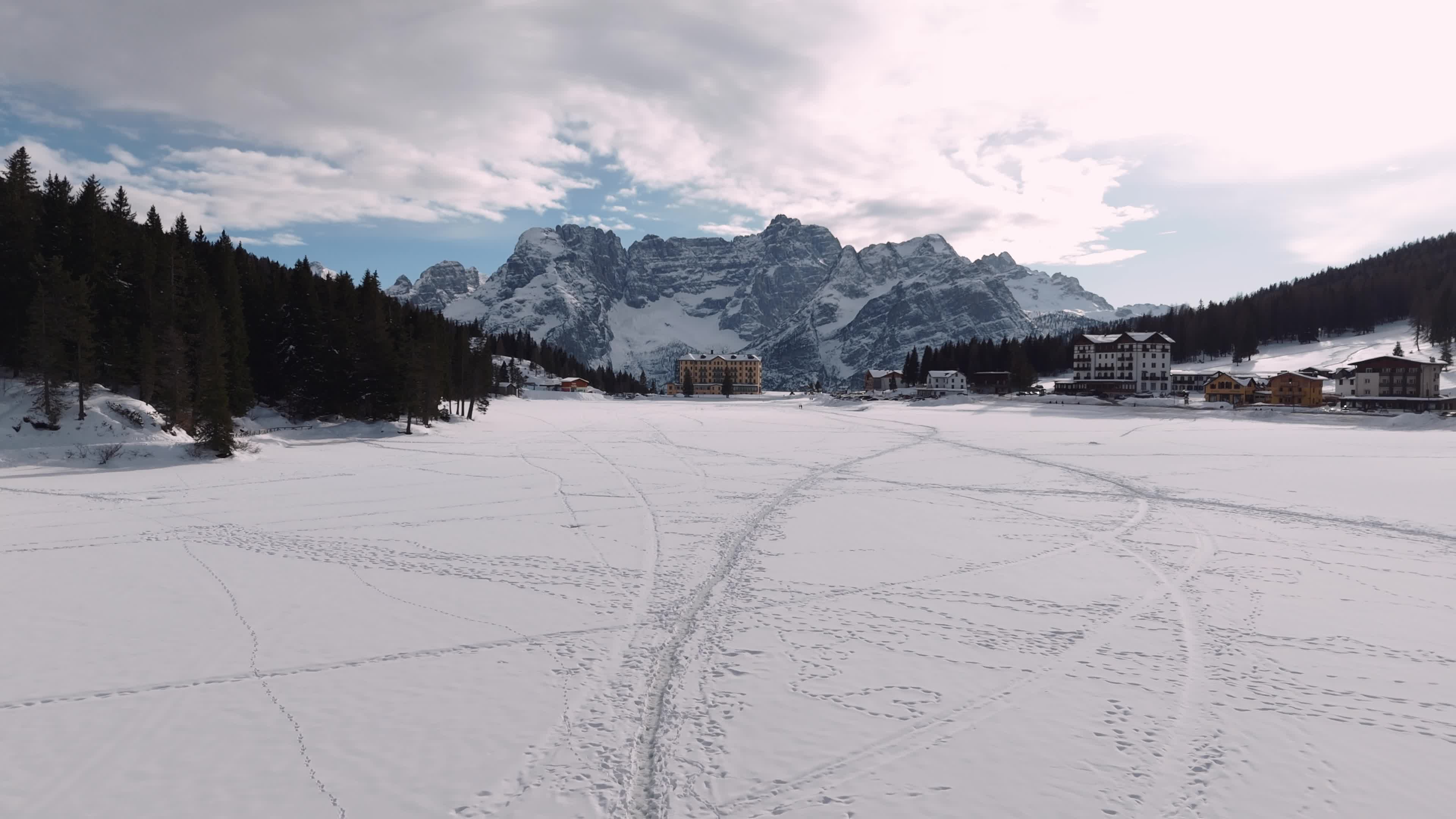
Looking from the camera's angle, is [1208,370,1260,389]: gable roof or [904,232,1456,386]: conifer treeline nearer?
[1208,370,1260,389]: gable roof

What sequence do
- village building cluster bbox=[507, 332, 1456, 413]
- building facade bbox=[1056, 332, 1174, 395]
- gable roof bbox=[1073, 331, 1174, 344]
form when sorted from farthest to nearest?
gable roof bbox=[1073, 331, 1174, 344]
building facade bbox=[1056, 332, 1174, 395]
village building cluster bbox=[507, 332, 1456, 413]

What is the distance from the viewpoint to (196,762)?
28.3 ft

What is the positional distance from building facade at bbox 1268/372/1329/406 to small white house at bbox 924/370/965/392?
61636 millimetres

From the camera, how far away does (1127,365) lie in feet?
422

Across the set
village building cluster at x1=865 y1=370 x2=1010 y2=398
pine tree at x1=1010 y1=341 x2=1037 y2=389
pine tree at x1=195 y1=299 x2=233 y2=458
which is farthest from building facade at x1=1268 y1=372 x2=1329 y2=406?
pine tree at x1=195 y1=299 x2=233 y2=458

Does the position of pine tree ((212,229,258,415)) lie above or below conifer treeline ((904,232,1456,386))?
below

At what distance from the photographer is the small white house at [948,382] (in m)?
153

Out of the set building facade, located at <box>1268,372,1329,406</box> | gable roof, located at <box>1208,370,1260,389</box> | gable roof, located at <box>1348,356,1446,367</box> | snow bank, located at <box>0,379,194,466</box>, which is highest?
gable roof, located at <box>1348,356,1446,367</box>

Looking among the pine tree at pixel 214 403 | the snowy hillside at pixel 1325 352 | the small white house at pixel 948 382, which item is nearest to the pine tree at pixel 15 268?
the pine tree at pixel 214 403

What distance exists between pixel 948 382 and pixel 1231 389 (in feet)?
187

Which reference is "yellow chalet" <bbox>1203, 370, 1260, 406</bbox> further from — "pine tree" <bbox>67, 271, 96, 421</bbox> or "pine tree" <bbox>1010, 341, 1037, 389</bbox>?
"pine tree" <bbox>67, 271, 96, 421</bbox>

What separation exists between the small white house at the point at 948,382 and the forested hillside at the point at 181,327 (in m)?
110

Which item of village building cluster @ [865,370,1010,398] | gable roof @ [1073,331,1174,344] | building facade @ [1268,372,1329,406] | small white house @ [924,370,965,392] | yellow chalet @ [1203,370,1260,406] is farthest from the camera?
small white house @ [924,370,965,392]

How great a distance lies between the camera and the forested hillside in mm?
41656
